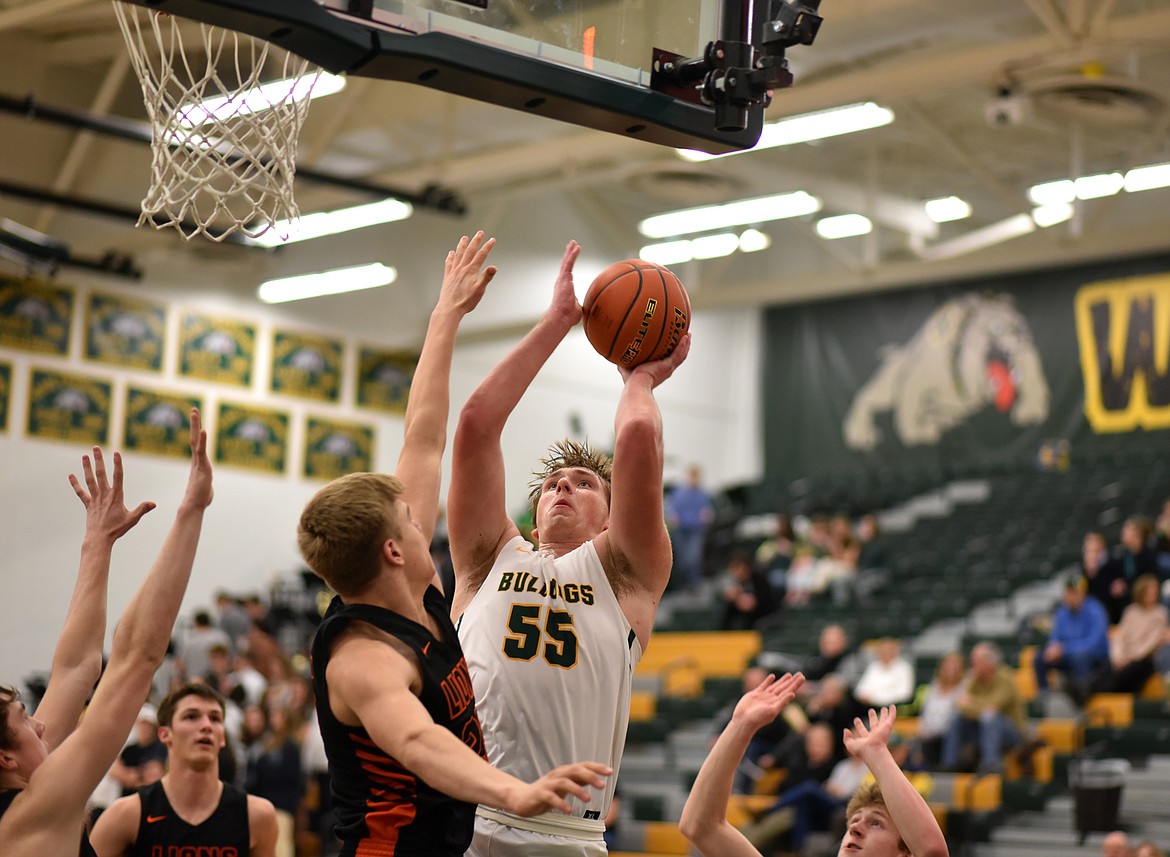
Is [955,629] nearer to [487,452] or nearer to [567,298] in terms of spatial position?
[567,298]

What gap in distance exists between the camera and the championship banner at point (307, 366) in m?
20.2

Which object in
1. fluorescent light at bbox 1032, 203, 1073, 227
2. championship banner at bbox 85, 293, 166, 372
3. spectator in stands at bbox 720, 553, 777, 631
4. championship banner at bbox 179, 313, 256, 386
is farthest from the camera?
championship banner at bbox 179, 313, 256, 386

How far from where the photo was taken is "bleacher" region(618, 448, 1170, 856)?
36.9ft

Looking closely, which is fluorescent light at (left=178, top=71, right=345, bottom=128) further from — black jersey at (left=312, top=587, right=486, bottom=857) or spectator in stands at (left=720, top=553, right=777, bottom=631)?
spectator in stands at (left=720, top=553, right=777, bottom=631)

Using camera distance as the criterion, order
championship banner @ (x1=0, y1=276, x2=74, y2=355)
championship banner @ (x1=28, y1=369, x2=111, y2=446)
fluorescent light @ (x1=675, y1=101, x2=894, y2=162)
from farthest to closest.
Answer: championship banner @ (x1=28, y1=369, x2=111, y2=446) → championship banner @ (x1=0, y1=276, x2=74, y2=355) → fluorescent light @ (x1=675, y1=101, x2=894, y2=162)

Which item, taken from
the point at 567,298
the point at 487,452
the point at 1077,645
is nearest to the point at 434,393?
the point at 487,452

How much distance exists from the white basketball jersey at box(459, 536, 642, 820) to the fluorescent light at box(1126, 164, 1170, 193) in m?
14.6

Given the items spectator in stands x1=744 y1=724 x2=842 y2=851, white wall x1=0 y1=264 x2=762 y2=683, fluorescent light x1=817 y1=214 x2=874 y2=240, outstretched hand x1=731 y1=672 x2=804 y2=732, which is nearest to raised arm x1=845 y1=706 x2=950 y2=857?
outstretched hand x1=731 y1=672 x2=804 y2=732

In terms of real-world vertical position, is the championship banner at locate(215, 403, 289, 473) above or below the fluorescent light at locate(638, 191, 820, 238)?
below

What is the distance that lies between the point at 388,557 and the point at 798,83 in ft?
37.2

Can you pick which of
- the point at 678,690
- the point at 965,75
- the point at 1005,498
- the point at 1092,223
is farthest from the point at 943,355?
the point at 965,75

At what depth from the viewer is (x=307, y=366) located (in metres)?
20.5

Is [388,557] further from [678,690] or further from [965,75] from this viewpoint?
[678,690]

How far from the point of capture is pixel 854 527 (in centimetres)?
1933
